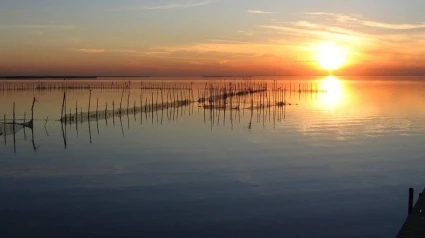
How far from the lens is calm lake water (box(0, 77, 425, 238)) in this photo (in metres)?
10.2

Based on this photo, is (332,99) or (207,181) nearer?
(207,181)

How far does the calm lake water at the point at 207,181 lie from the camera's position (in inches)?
400

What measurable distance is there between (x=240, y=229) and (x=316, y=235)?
5.14 feet

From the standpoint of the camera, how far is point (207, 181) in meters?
13.8

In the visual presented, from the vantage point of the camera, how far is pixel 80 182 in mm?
13609

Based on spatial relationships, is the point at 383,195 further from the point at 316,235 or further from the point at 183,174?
the point at 183,174

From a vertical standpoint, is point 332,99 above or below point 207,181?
above

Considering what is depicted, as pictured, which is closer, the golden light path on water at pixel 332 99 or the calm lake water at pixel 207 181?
the calm lake water at pixel 207 181

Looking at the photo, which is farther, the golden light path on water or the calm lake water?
the golden light path on water

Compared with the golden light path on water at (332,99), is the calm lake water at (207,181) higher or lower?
lower

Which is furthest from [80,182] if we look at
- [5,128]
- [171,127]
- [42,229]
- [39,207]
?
[171,127]

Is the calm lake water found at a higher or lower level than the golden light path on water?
lower

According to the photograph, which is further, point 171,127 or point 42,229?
point 171,127

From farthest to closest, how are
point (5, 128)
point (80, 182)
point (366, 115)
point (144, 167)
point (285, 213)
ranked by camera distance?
point (366, 115)
point (5, 128)
point (144, 167)
point (80, 182)
point (285, 213)
